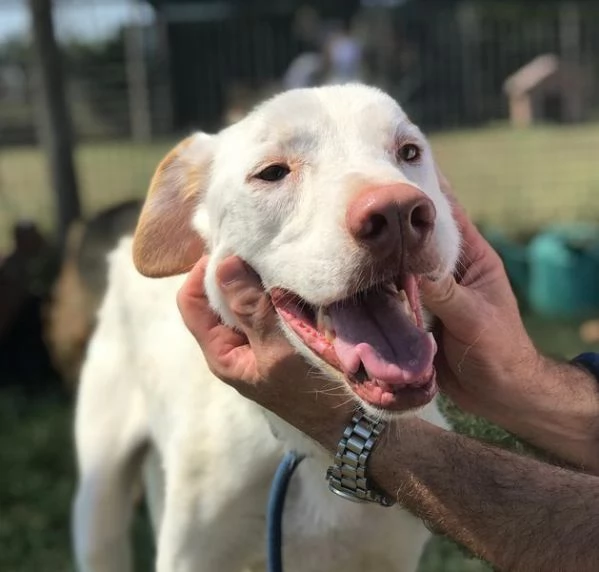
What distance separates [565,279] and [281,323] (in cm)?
502

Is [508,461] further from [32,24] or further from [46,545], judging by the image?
[32,24]

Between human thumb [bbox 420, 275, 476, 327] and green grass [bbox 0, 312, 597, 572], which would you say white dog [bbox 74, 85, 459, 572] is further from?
green grass [bbox 0, 312, 597, 572]

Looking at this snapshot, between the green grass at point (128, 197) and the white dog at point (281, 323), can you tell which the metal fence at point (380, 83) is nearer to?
the green grass at point (128, 197)

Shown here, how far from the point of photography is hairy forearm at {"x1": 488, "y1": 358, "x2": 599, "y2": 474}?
86.2 inches

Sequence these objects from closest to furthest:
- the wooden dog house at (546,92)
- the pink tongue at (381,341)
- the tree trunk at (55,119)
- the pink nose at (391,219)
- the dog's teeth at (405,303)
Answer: the pink nose at (391,219)
the pink tongue at (381,341)
the dog's teeth at (405,303)
the tree trunk at (55,119)
the wooden dog house at (546,92)

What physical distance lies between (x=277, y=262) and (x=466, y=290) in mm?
433

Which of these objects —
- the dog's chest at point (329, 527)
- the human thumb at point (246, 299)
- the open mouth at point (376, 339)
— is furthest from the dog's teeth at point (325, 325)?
the dog's chest at point (329, 527)

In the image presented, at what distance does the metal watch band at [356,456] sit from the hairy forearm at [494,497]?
2 cm

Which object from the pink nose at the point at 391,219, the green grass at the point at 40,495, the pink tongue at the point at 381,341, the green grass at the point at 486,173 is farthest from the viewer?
the green grass at the point at 486,173

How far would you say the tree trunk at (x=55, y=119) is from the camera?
565cm

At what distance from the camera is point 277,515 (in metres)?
2.19

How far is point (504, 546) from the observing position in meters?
1.75

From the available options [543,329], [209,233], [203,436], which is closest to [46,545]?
[203,436]

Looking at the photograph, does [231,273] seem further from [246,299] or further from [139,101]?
[139,101]
